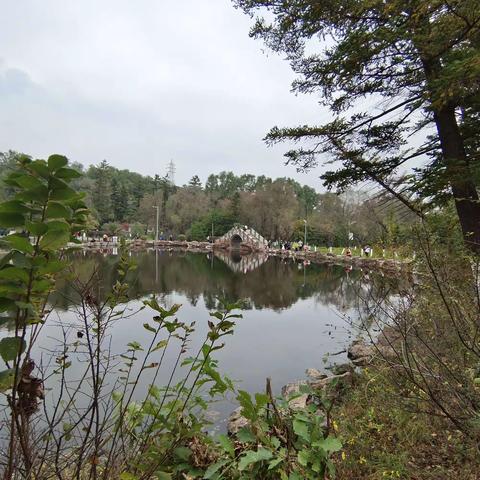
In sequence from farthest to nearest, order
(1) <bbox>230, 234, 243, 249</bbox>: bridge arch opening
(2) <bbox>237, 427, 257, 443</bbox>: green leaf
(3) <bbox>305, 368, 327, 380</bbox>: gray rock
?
(1) <bbox>230, 234, 243, 249</bbox>: bridge arch opening
(3) <bbox>305, 368, 327, 380</bbox>: gray rock
(2) <bbox>237, 427, 257, 443</bbox>: green leaf

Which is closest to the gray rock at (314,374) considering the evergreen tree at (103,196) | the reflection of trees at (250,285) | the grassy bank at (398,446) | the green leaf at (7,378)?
the grassy bank at (398,446)

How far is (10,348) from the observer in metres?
0.84

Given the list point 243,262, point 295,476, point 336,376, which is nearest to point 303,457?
point 295,476

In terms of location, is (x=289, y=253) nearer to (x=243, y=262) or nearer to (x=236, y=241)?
(x=243, y=262)

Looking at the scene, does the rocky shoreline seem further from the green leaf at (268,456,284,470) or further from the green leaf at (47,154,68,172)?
the green leaf at (47,154,68,172)

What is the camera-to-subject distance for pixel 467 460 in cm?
248

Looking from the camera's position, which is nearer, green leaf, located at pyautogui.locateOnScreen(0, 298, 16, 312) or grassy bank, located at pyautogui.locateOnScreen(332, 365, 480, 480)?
green leaf, located at pyautogui.locateOnScreen(0, 298, 16, 312)

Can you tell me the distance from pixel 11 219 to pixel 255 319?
1053 cm

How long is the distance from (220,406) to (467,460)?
126 inches

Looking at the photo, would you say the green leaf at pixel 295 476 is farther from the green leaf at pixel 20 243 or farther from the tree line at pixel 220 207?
the tree line at pixel 220 207

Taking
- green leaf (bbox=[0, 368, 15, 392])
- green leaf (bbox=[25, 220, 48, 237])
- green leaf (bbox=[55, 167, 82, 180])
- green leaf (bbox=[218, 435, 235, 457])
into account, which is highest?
green leaf (bbox=[55, 167, 82, 180])

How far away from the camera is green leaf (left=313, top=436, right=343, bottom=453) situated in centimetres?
160

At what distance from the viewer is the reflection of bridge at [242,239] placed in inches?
1622

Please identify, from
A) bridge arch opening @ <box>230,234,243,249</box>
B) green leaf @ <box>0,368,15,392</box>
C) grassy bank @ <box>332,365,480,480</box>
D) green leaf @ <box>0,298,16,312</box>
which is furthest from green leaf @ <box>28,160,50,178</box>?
bridge arch opening @ <box>230,234,243,249</box>
